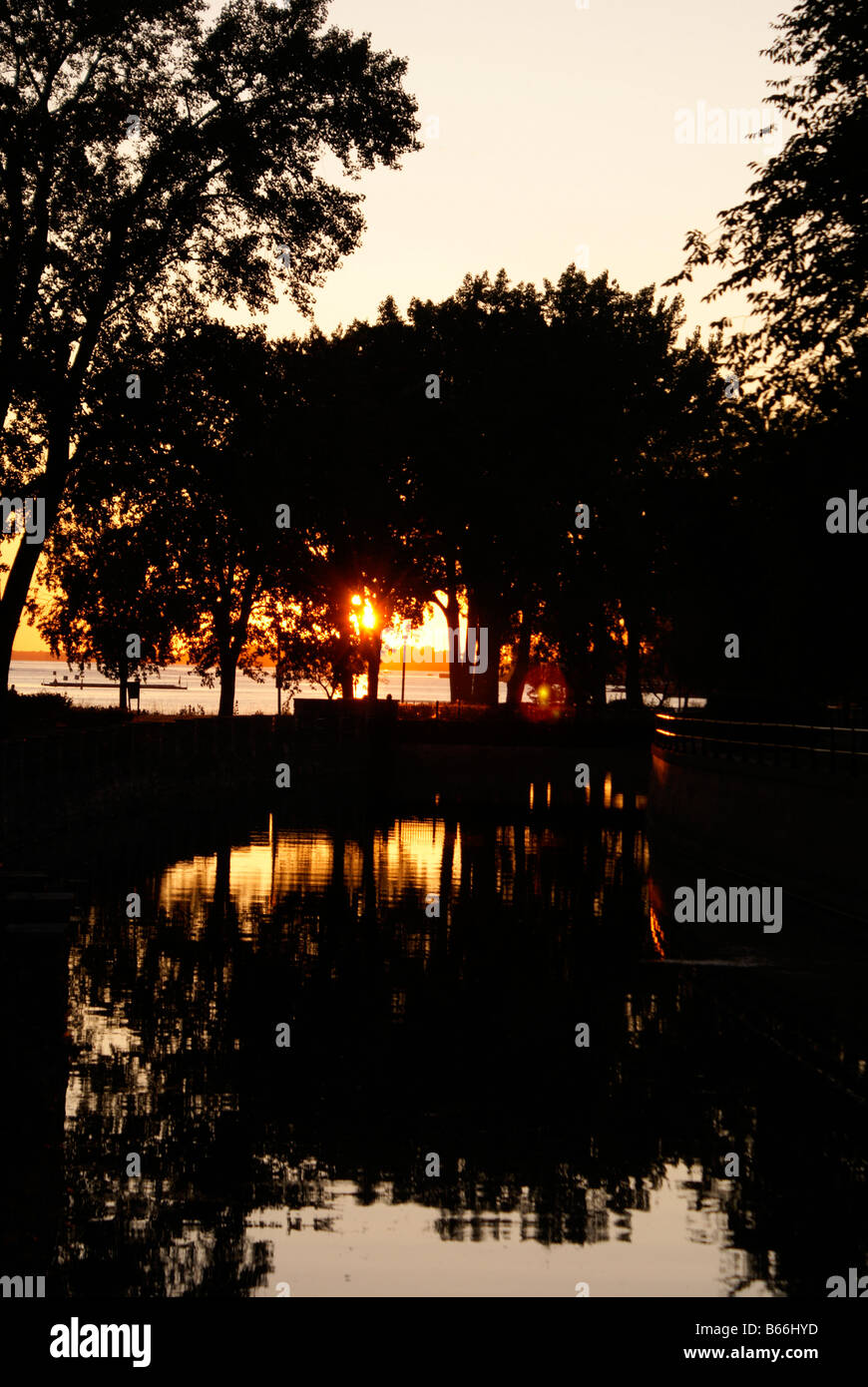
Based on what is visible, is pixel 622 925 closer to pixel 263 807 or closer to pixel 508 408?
pixel 263 807

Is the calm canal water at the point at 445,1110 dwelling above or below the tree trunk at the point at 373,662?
below

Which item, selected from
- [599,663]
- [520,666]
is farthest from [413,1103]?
[599,663]

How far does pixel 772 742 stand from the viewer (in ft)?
118

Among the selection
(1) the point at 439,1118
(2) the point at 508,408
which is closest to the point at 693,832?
→ (1) the point at 439,1118

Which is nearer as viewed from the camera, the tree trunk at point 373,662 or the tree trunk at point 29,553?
the tree trunk at point 29,553

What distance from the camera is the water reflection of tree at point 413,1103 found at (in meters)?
10.2

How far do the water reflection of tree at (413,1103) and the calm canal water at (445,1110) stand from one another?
0.03 m

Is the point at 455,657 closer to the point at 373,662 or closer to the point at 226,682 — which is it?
the point at 373,662

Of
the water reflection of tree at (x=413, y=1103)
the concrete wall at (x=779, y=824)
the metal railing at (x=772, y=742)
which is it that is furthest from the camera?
the metal railing at (x=772, y=742)

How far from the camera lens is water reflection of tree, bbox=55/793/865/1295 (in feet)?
33.5

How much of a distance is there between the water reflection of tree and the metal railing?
5002mm

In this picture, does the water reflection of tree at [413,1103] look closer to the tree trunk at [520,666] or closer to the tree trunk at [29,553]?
the tree trunk at [29,553]

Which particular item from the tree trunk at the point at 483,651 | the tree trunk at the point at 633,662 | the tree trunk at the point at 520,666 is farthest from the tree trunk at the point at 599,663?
the tree trunk at the point at 483,651

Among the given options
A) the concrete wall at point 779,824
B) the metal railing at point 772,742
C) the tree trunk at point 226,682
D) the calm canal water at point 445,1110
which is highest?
the tree trunk at point 226,682
